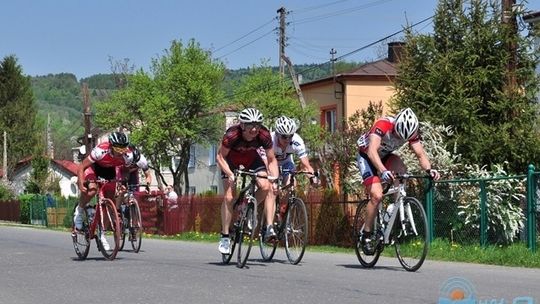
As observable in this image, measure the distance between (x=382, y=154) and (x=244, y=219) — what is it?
69.4 inches

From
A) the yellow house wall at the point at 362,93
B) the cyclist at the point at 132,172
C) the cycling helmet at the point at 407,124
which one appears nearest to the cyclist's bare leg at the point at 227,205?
the cycling helmet at the point at 407,124

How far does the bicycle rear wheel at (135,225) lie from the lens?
1351 cm

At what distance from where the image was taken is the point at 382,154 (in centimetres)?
1057

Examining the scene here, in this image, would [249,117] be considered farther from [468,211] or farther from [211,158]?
[211,158]

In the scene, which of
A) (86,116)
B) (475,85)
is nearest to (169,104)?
(86,116)

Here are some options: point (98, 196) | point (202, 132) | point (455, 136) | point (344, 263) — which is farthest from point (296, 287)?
point (202, 132)

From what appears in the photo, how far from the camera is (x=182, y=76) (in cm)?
4394

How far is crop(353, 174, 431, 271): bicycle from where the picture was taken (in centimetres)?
1010

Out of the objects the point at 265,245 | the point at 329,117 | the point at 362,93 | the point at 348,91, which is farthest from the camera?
the point at 329,117

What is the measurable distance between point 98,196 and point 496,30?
1099 centimetres

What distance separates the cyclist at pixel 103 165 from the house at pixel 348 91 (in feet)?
101

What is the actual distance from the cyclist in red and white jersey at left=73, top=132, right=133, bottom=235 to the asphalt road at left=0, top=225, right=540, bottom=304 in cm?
92

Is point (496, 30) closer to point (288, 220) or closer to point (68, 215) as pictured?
A: point (288, 220)

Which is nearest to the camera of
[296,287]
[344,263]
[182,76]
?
[296,287]
